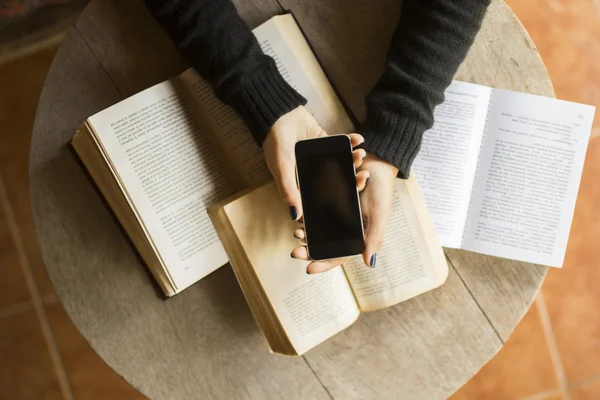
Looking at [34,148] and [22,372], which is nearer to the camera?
[34,148]

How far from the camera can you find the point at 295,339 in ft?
2.07

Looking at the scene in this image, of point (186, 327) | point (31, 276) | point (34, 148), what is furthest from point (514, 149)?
point (31, 276)

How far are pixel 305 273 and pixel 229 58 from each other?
10.7 inches

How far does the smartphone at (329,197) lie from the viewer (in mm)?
572

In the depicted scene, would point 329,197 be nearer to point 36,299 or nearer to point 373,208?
point 373,208

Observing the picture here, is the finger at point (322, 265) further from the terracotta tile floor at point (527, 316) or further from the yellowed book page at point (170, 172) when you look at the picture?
the terracotta tile floor at point (527, 316)

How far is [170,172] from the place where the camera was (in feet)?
2.08

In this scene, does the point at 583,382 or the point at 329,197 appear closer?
the point at 329,197

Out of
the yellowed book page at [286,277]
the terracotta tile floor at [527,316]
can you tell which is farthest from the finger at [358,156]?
the terracotta tile floor at [527,316]

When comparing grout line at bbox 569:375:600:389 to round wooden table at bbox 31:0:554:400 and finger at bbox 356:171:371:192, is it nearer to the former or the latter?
round wooden table at bbox 31:0:554:400

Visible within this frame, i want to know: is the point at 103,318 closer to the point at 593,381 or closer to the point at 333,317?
the point at 333,317

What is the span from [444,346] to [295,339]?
201 mm

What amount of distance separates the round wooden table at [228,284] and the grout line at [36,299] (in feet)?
1.59

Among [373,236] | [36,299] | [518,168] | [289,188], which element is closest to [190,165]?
[289,188]
